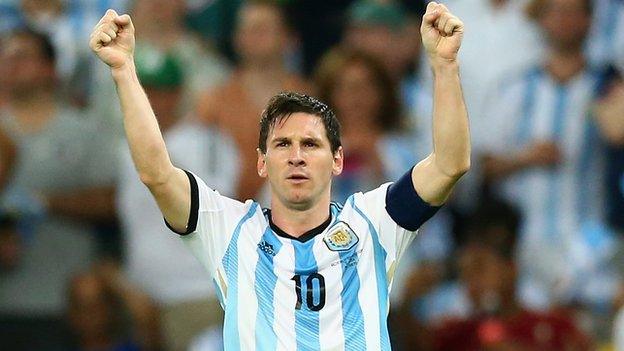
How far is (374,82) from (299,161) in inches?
172

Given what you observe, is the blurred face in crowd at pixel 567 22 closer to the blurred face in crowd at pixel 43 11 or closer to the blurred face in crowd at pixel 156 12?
the blurred face in crowd at pixel 156 12

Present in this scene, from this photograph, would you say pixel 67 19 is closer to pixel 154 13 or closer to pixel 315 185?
pixel 154 13

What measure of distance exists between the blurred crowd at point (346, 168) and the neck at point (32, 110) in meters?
0.01

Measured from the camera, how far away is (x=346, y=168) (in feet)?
32.6

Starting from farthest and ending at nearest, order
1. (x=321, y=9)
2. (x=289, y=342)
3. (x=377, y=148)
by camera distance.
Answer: (x=321, y=9) < (x=377, y=148) < (x=289, y=342)

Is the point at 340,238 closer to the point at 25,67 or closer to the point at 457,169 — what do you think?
the point at 457,169

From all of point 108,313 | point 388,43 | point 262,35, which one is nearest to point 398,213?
point 108,313

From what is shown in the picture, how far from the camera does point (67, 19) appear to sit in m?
10.9

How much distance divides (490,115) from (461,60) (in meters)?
0.50

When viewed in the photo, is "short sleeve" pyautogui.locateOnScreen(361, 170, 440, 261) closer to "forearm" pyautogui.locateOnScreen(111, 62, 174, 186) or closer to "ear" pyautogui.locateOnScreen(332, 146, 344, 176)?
"ear" pyautogui.locateOnScreen(332, 146, 344, 176)

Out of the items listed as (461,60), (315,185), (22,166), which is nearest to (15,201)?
(22,166)

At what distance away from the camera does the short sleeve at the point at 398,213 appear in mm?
5922

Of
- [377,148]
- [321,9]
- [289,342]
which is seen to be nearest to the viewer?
[289,342]

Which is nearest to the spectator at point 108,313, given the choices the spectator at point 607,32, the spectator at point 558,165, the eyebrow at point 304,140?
the spectator at point 558,165
